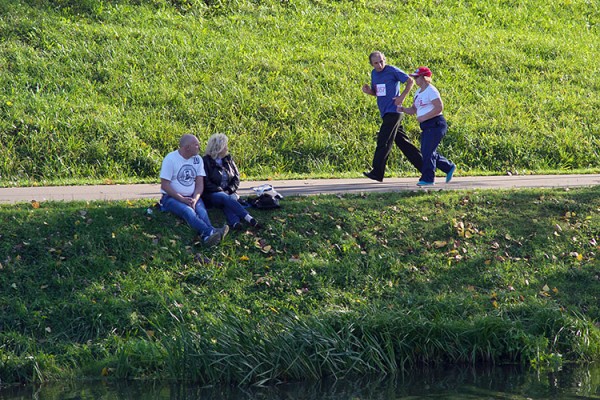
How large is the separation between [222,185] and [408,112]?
9.98 feet

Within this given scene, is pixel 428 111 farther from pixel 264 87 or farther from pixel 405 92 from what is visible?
pixel 264 87

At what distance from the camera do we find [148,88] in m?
18.6

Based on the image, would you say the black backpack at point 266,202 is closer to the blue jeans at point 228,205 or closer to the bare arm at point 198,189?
the blue jeans at point 228,205

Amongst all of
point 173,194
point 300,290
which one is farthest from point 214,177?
point 300,290

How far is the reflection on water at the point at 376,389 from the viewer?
338 inches

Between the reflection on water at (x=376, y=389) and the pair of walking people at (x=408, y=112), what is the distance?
448 cm

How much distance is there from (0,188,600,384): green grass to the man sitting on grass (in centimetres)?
22

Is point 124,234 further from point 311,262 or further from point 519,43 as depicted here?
point 519,43

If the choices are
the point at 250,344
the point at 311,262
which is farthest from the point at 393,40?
the point at 250,344

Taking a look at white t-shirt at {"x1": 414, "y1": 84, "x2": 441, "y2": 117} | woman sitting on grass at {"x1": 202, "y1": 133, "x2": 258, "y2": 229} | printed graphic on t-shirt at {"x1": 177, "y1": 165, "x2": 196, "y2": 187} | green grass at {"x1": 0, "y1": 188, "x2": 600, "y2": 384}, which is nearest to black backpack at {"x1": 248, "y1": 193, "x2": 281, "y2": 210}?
green grass at {"x1": 0, "y1": 188, "x2": 600, "y2": 384}

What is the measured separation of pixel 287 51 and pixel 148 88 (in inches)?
153

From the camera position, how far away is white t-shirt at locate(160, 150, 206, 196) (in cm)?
1117

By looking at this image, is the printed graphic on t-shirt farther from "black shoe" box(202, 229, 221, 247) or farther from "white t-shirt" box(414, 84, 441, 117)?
"white t-shirt" box(414, 84, 441, 117)

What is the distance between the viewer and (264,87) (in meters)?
19.4
